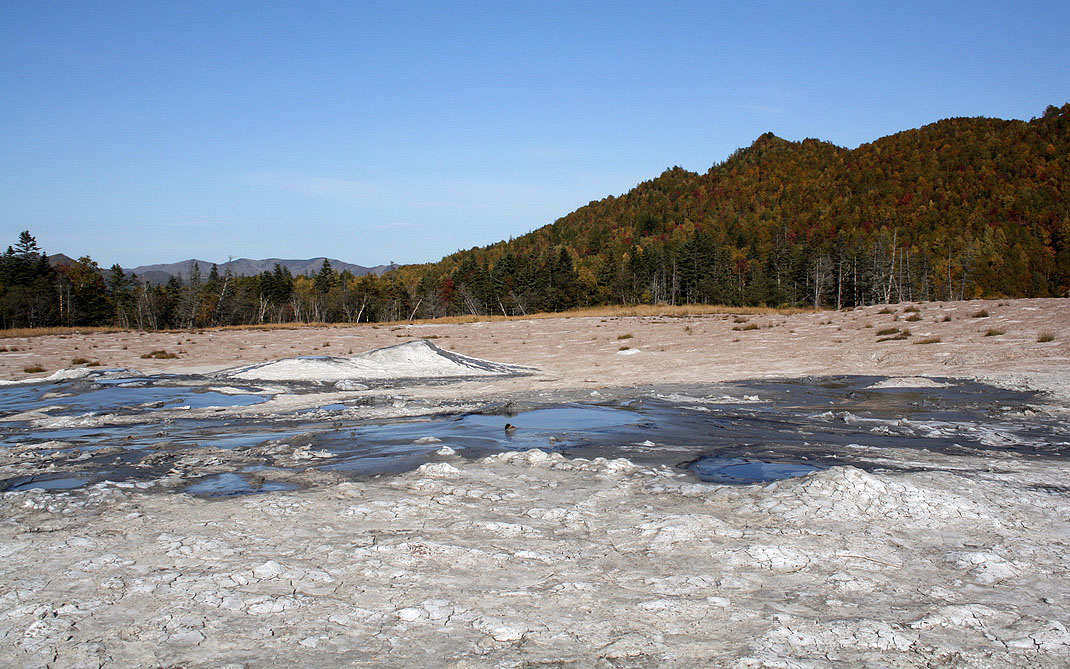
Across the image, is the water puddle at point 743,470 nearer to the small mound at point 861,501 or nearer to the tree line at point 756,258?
the small mound at point 861,501

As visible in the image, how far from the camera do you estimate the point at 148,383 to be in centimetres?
1441

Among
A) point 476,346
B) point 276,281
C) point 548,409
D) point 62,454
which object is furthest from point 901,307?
point 276,281

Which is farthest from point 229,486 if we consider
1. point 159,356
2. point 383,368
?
point 159,356

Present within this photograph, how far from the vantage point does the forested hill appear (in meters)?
95.7

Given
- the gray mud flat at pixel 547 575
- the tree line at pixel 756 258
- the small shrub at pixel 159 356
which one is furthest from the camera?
the tree line at pixel 756 258

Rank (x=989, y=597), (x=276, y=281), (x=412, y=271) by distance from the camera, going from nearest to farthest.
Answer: (x=989, y=597) → (x=276, y=281) → (x=412, y=271)

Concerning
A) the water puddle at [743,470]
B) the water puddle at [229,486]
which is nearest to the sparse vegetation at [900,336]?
the water puddle at [743,470]

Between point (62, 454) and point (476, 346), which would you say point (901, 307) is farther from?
point (62, 454)

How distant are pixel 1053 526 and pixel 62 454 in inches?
343

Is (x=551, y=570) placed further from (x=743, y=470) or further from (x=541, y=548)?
(x=743, y=470)

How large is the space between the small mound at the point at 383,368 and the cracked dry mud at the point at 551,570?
9309 mm

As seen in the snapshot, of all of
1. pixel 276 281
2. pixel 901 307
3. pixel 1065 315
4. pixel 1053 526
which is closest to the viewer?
pixel 1053 526

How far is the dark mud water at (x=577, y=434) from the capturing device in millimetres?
6574

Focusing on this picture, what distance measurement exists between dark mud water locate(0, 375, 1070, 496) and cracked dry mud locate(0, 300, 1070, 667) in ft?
2.33
